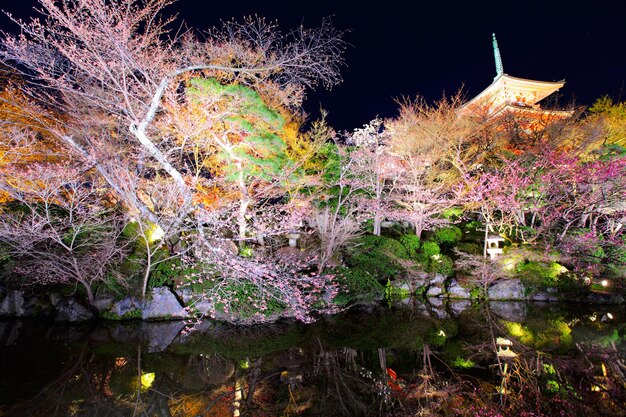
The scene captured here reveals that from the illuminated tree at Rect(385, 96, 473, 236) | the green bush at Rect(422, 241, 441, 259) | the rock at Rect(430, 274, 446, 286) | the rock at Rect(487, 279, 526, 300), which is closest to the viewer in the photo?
the rock at Rect(487, 279, 526, 300)

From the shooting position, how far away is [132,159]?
39.4 ft

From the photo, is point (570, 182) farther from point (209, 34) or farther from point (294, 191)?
point (209, 34)

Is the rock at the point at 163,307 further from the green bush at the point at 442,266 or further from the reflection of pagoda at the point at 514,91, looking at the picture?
the reflection of pagoda at the point at 514,91

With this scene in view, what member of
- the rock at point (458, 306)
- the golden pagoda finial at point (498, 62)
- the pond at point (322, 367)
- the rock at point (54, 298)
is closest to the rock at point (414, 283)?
the rock at point (458, 306)

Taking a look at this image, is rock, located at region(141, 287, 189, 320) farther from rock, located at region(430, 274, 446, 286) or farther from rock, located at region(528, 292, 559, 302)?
rock, located at region(528, 292, 559, 302)

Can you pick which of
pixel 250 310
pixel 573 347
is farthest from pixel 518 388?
pixel 250 310

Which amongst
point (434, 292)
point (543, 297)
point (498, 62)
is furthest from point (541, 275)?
point (498, 62)

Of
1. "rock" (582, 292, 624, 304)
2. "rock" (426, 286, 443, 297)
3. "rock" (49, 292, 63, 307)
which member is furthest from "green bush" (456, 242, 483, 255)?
"rock" (49, 292, 63, 307)

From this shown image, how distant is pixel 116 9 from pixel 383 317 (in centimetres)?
971

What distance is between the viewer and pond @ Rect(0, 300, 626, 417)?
14.5 ft

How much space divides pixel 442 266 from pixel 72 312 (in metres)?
11.9

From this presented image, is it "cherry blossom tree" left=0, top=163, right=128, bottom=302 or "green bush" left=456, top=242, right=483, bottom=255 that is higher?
"cherry blossom tree" left=0, top=163, right=128, bottom=302

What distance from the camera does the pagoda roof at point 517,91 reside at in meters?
20.8

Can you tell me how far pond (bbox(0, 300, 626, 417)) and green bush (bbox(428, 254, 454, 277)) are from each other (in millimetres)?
3030
